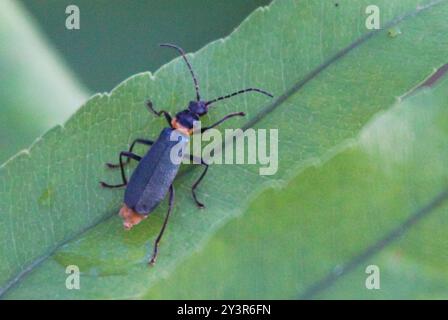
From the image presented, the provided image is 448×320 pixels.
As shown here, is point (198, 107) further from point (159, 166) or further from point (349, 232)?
point (349, 232)

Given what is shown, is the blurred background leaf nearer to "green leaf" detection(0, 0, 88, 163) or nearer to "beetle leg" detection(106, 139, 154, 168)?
"green leaf" detection(0, 0, 88, 163)

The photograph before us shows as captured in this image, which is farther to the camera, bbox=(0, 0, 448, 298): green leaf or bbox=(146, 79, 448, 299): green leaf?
bbox=(0, 0, 448, 298): green leaf

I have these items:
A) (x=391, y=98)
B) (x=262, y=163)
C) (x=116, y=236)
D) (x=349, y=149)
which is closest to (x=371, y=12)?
(x=391, y=98)

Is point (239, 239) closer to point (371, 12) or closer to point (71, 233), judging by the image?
point (71, 233)

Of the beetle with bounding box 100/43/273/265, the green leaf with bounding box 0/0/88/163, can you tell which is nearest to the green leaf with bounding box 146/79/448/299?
the beetle with bounding box 100/43/273/265

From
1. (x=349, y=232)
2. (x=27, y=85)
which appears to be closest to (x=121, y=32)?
(x=27, y=85)

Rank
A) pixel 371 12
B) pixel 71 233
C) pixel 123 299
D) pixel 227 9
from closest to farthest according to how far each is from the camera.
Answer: pixel 123 299
pixel 71 233
pixel 371 12
pixel 227 9
